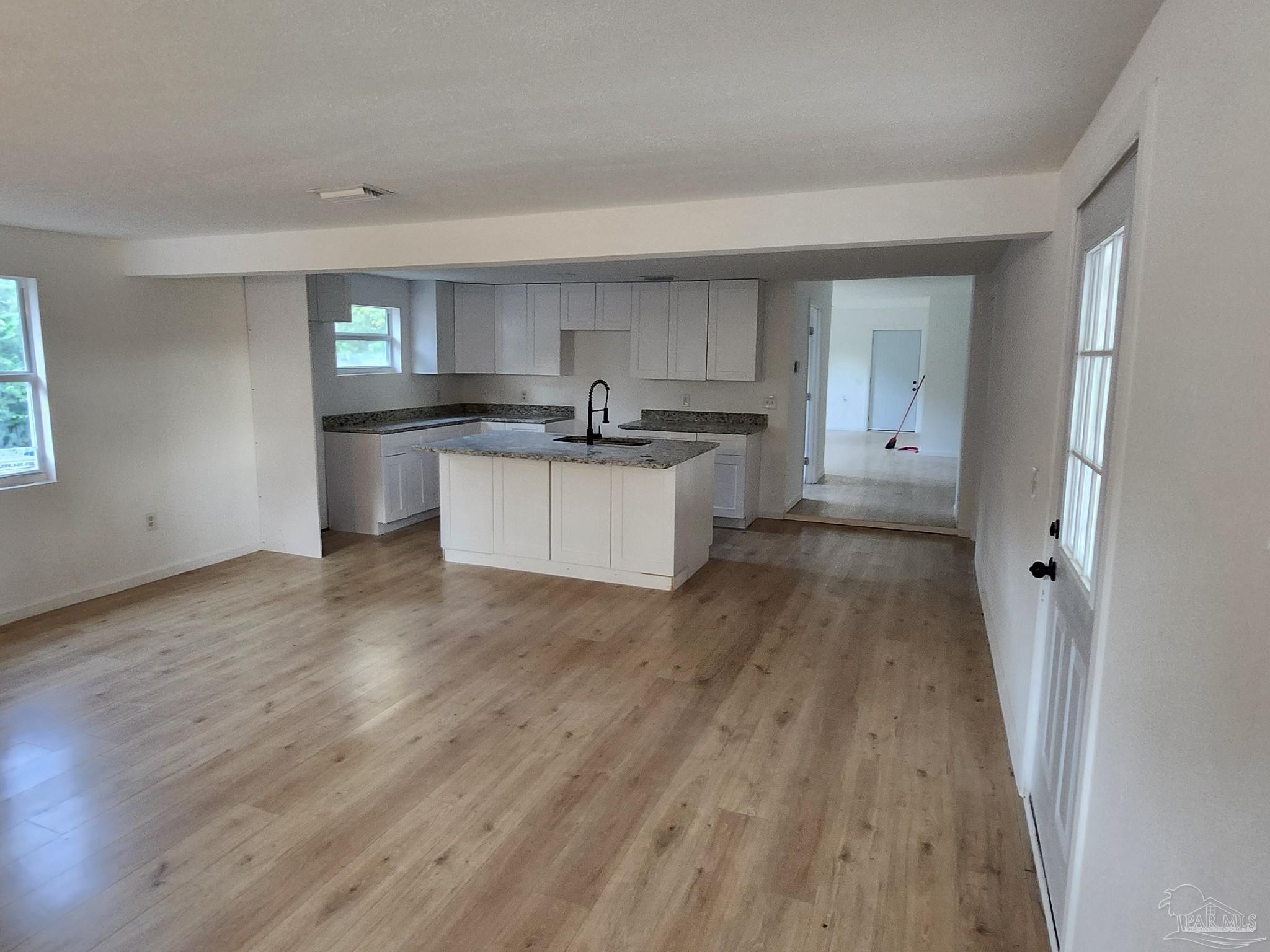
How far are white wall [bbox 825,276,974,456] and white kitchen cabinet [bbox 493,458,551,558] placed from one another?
4.89 m

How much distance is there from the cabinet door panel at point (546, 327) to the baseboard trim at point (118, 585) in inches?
123

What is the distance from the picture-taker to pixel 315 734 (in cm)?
305

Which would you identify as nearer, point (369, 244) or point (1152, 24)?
point (1152, 24)

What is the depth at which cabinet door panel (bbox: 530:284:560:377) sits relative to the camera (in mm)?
7414

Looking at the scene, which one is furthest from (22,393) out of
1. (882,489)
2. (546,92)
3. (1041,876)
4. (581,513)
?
(882,489)

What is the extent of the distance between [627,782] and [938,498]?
6254 mm

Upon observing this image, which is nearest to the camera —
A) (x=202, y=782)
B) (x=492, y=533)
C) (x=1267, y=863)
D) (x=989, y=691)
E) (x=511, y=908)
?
(x=1267, y=863)

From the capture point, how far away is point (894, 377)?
14.0 meters

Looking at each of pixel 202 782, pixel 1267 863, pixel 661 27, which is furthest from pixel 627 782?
pixel 661 27

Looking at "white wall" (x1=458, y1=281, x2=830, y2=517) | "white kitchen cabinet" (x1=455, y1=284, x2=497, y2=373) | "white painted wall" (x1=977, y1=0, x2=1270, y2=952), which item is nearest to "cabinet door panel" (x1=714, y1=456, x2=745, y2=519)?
"white wall" (x1=458, y1=281, x2=830, y2=517)

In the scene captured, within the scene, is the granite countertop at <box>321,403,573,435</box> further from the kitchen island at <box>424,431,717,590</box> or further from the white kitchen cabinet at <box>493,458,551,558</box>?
the white kitchen cabinet at <box>493,458,551,558</box>

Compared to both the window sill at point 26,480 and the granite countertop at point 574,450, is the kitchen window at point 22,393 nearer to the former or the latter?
the window sill at point 26,480

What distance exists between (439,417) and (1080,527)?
6499 millimetres

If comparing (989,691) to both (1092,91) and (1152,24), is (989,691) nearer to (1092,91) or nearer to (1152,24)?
(1092,91)
